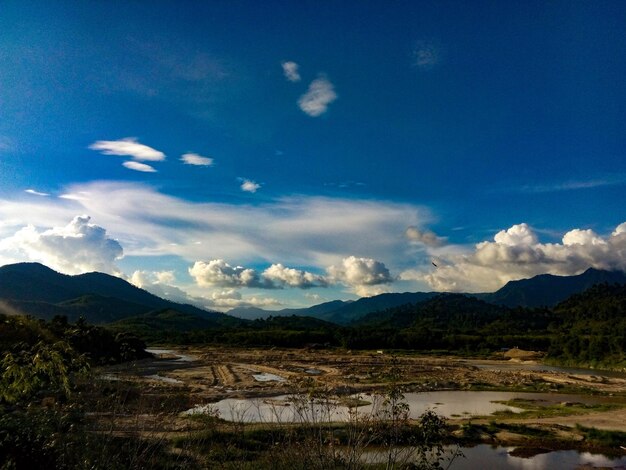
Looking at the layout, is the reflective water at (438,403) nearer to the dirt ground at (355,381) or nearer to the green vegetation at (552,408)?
the green vegetation at (552,408)

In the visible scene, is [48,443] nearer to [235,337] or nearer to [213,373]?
[213,373]

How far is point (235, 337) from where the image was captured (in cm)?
15388

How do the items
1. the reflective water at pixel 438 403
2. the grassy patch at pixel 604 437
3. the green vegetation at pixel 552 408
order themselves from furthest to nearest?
the green vegetation at pixel 552 408 → the reflective water at pixel 438 403 → the grassy patch at pixel 604 437

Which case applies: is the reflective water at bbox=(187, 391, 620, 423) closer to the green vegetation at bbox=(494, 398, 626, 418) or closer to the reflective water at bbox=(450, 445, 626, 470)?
the green vegetation at bbox=(494, 398, 626, 418)

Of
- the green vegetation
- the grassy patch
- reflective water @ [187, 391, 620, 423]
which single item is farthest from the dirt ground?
the grassy patch

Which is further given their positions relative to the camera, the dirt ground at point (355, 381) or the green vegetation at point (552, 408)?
the dirt ground at point (355, 381)

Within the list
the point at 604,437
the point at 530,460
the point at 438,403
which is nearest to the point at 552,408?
the point at 438,403

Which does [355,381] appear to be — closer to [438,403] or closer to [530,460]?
[438,403]

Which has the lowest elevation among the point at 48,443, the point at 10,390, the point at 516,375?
the point at 516,375

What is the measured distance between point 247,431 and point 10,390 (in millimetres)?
22207

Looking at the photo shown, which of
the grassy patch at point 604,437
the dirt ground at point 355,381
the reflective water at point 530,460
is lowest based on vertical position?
the dirt ground at point 355,381

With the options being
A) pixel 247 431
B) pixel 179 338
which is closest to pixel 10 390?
pixel 247 431

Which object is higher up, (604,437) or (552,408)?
(604,437)

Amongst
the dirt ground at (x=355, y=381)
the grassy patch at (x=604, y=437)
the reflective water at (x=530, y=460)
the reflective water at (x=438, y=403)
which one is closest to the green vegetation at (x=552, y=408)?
the reflective water at (x=438, y=403)
